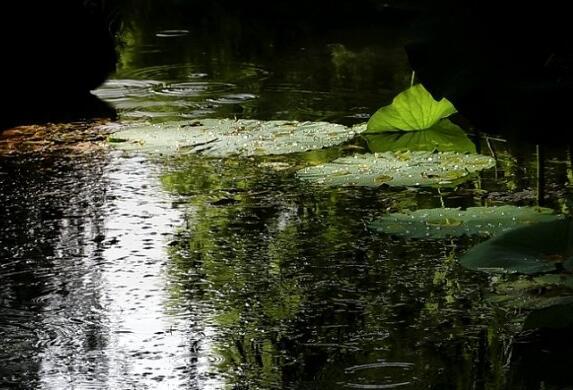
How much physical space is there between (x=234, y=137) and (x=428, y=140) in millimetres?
860

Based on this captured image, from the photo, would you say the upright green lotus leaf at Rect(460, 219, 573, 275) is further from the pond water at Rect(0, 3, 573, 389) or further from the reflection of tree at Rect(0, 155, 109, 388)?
the reflection of tree at Rect(0, 155, 109, 388)

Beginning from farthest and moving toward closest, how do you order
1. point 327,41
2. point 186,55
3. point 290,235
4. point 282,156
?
point 327,41, point 186,55, point 282,156, point 290,235

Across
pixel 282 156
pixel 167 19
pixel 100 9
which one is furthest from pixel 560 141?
pixel 167 19

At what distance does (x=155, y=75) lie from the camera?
7.88m

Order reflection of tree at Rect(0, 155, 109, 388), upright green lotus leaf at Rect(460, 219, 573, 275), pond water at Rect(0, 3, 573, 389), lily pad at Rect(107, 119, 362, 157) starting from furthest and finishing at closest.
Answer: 1. lily pad at Rect(107, 119, 362, 157)
2. upright green lotus leaf at Rect(460, 219, 573, 275)
3. reflection of tree at Rect(0, 155, 109, 388)
4. pond water at Rect(0, 3, 573, 389)

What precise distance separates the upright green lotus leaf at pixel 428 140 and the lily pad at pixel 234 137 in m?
0.12

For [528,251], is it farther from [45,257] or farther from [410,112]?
[410,112]

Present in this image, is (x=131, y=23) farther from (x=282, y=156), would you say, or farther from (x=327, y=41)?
(x=282, y=156)

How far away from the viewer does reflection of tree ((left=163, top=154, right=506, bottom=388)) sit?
9.12ft

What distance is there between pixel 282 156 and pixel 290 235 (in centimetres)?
135

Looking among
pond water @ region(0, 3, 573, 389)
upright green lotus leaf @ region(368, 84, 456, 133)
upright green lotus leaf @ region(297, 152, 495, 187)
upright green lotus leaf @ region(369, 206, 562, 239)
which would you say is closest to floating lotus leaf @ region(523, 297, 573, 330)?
pond water @ region(0, 3, 573, 389)

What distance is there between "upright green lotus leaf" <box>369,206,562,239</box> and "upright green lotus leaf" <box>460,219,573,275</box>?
408mm

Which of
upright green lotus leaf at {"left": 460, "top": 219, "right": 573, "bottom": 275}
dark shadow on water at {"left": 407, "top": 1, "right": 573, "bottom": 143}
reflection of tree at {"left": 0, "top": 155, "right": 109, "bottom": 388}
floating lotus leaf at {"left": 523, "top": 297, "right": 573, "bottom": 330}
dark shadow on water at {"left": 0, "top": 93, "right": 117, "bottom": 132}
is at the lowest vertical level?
reflection of tree at {"left": 0, "top": 155, "right": 109, "bottom": 388}

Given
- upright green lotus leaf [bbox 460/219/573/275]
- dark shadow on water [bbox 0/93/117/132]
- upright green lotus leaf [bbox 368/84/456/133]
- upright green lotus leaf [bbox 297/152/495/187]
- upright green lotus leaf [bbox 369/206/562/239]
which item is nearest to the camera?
upright green lotus leaf [bbox 460/219/573/275]
